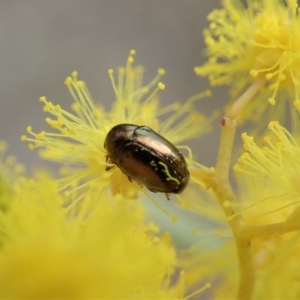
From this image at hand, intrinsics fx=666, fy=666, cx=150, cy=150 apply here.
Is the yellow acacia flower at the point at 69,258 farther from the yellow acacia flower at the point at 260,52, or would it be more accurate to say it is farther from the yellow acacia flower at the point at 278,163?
the yellow acacia flower at the point at 260,52

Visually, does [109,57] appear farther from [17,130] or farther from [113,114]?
[113,114]

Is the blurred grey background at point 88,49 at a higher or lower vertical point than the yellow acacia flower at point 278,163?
higher

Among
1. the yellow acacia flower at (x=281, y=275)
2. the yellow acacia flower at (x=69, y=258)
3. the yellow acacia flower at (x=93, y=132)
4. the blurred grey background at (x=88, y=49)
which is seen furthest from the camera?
the blurred grey background at (x=88, y=49)

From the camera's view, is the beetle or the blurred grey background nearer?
the beetle

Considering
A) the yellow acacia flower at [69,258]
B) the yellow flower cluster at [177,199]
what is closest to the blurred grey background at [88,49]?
the yellow flower cluster at [177,199]

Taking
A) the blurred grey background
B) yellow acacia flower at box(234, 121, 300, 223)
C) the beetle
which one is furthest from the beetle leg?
the blurred grey background

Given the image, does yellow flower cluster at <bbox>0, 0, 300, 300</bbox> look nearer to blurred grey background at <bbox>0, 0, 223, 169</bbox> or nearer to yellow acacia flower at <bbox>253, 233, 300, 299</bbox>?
yellow acacia flower at <bbox>253, 233, 300, 299</bbox>

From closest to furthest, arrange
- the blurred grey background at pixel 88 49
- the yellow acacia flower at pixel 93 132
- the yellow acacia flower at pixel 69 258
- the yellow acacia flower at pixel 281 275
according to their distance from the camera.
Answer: the yellow acacia flower at pixel 69 258
the yellow acacia flower at pixel 281 275
the yellow acacia flower at pixel 93 132
the blurred grey background at pixel 88 49
